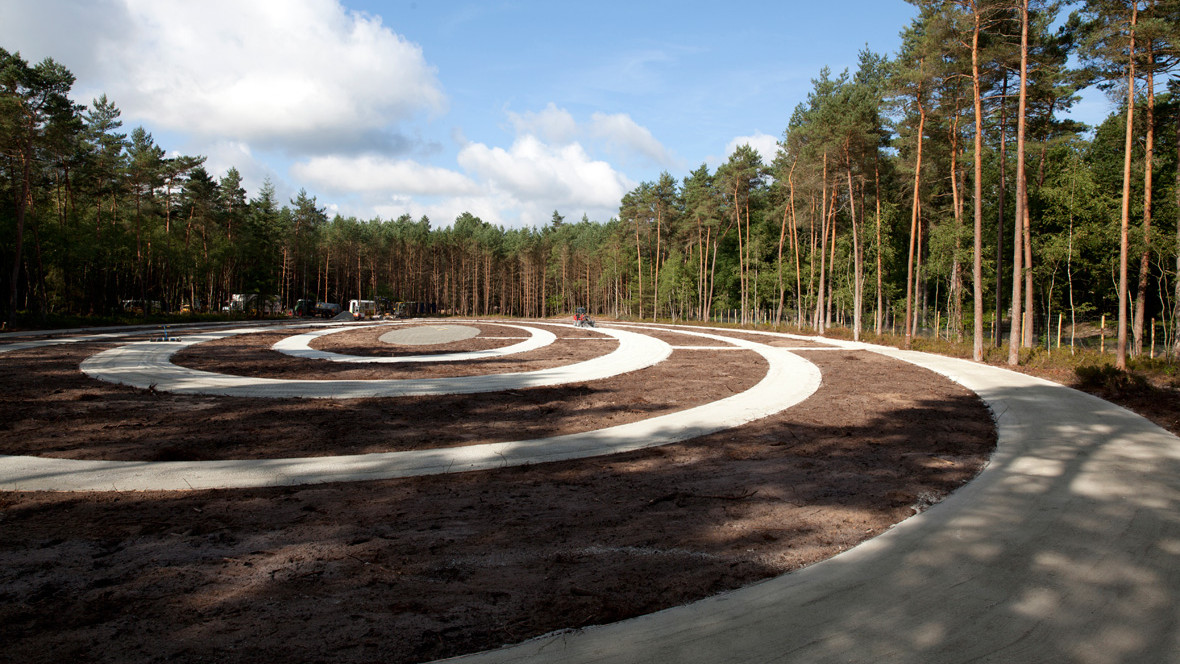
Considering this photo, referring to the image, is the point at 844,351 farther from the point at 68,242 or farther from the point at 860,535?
the point at 68,242

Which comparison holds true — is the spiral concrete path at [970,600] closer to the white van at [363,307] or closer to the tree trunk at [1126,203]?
the tree trunk at [1126,203]

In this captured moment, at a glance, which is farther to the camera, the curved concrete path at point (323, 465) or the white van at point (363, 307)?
the white van at point (363, 307)

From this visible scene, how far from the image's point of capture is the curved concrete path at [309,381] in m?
10.2

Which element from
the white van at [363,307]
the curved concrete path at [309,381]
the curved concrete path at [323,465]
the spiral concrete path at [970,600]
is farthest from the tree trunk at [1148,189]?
the white van at [363,307]

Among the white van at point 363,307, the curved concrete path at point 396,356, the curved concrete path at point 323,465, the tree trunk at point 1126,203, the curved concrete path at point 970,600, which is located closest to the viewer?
the curved concrete path at point 970,600

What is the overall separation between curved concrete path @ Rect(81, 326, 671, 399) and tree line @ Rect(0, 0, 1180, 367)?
11.0 m

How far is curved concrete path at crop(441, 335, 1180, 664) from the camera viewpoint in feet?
8.35

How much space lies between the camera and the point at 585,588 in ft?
10.4

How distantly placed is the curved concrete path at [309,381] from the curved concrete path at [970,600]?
26.0 feet

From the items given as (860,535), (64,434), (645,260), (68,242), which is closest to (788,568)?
(860,535)

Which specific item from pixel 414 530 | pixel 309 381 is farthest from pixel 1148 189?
pixel 309 381

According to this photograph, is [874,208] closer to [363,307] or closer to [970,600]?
[970,600]

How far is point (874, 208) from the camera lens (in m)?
29.9

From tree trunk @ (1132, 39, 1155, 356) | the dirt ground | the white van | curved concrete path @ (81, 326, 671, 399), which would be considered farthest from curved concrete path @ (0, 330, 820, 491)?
the white van
